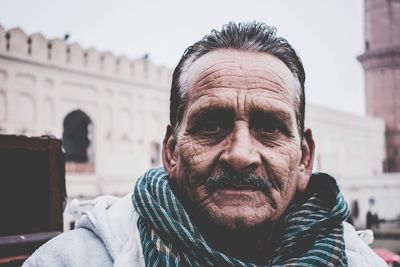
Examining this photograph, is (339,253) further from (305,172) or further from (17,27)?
(17,27)

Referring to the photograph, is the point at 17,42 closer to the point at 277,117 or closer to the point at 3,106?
the point at 3,106

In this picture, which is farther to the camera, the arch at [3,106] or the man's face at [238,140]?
the arch at [3,106]

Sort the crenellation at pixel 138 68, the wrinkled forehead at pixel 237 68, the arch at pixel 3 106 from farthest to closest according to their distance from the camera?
the crenellation at pixel 138 68 < the arch at pixel 3 106 < the wrinkled forehead at pixel 237 68

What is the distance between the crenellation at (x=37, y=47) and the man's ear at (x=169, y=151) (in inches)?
462

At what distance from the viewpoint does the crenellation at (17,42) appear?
37.4 ft

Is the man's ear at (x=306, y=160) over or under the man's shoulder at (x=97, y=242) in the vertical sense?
over

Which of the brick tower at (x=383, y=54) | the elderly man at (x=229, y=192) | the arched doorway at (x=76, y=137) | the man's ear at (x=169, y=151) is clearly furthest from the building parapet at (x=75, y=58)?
the brick tower at (x=383, y=54)

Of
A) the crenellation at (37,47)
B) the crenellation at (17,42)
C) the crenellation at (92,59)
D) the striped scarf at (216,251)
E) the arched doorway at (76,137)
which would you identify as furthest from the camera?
the arched doorway at (76,137)

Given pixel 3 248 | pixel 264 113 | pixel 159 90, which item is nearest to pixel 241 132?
pixel 264 113

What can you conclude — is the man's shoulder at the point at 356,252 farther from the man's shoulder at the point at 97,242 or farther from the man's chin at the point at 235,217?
the man's shoulder at the point at 97,242

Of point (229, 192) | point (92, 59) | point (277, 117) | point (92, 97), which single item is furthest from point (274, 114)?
point (92, 59)

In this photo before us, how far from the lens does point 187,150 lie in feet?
3.49

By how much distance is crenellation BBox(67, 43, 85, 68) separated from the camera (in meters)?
12.8

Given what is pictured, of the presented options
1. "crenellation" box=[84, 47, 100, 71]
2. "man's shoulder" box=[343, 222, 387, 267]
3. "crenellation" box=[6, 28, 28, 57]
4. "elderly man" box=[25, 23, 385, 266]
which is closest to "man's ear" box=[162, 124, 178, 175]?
"elderly man" box=[25, 23, 385, 266]
